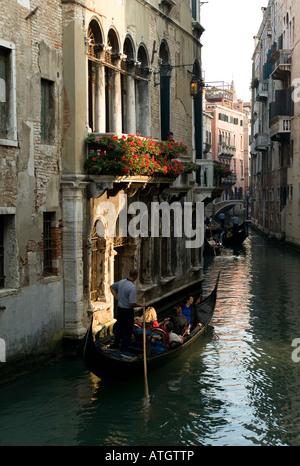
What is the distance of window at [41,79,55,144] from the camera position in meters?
9.43

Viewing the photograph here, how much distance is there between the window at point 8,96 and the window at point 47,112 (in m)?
0.85

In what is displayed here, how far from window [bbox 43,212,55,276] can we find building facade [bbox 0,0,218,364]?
0.01 m

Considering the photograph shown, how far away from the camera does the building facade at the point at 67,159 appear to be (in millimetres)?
8656

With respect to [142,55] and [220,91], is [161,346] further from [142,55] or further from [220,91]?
[220,91]

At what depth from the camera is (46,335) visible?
944cm

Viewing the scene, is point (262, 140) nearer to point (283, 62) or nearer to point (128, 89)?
point (283, 62)

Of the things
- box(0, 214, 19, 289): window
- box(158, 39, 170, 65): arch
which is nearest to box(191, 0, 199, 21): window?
box(158, 39, 170, 65): arch

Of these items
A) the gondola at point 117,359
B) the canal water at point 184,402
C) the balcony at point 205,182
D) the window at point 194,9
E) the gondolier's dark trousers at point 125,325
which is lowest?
the canal water at point 184,402

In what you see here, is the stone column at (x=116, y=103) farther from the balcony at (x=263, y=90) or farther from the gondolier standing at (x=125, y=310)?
the balcony at (x=263, y=90)

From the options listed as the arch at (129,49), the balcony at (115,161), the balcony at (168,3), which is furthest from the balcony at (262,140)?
the balcony at (115,161)

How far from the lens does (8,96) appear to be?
8539 mm

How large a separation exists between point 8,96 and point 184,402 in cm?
417

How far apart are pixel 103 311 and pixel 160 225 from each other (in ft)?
11.9
